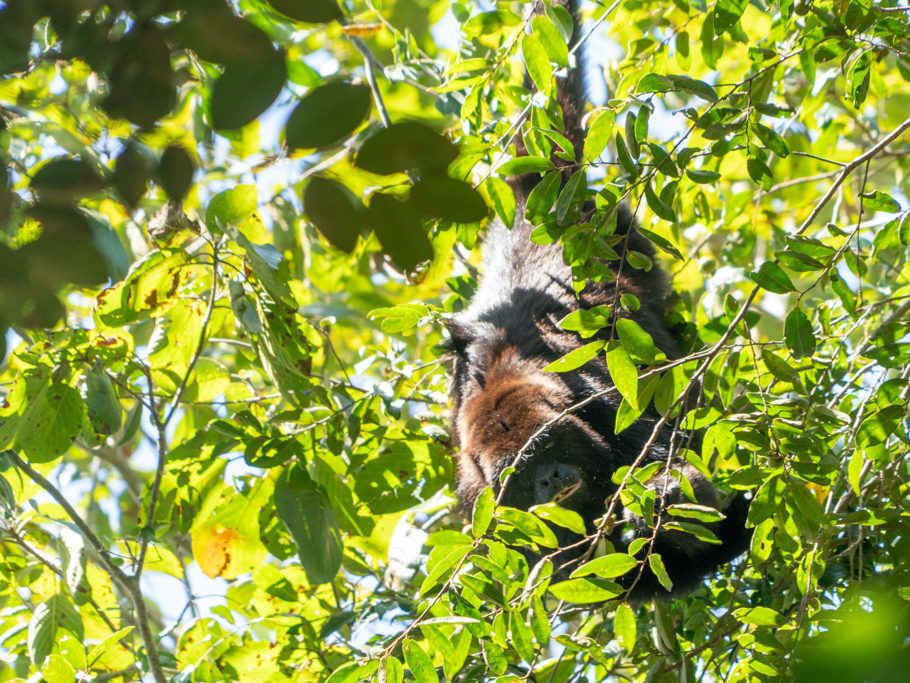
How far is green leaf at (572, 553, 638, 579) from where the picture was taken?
5.15ft

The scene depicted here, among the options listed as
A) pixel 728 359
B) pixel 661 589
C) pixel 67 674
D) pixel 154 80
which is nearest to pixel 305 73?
pixel 154 80

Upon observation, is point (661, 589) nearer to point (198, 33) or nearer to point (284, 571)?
point (284, 571)

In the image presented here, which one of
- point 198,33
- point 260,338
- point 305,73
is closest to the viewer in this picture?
point 198,33

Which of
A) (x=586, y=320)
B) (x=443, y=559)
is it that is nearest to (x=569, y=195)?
(x=586, y=320)

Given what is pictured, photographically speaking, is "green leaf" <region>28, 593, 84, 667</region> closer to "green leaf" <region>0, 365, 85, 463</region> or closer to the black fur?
"green leaf" <region>0, 365, 85, 463</region>

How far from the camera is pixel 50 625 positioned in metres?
2.25

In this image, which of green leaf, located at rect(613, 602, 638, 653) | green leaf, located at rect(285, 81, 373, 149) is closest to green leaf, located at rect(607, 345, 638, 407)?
green leaf, located at rect(613, 602, 638, 653)

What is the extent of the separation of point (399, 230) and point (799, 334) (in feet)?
3.82

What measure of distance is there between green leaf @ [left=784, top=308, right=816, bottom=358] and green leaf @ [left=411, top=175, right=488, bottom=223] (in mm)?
1091

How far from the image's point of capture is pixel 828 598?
2.27 meters

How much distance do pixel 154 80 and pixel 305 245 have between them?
3020 millimetres

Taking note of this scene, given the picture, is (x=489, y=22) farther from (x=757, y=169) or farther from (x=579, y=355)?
(x=579, y=355)

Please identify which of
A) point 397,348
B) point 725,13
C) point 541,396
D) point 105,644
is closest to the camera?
point 725,13

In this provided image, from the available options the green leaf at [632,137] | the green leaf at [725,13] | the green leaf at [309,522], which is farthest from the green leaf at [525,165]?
the green leaf at [309,522]
